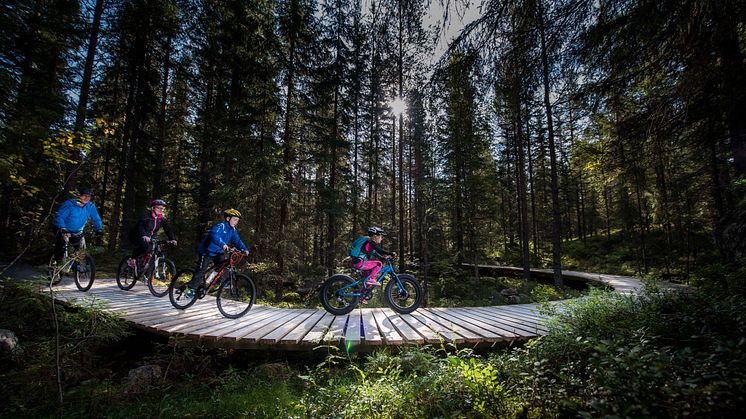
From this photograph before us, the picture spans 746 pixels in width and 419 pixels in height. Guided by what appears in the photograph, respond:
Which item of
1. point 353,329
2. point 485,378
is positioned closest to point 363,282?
point 353,329

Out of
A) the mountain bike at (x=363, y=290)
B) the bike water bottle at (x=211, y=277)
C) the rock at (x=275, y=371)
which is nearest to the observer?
the rock at (x=275, y=371)

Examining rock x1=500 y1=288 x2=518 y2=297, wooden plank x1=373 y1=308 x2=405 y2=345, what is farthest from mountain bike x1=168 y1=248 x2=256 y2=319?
rock x1=500 y1=288 x2=518 y2=297

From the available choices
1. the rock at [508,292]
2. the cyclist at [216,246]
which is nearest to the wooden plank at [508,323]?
the cyclist at [216,246]

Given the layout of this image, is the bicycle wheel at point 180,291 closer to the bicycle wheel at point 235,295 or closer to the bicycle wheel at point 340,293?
the bicycle wheel at point 235,295

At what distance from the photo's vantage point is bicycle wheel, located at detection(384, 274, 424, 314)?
20.1 feet

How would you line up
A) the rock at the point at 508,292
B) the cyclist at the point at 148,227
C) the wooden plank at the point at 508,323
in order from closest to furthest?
the wooden plank at the point at 508,323
the cyclist at the point at 148,227
the rock at the point at 508,292

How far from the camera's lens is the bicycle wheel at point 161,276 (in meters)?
7.27

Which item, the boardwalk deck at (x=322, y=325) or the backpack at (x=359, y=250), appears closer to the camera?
the boardwalk deck at (x=322, y=325)

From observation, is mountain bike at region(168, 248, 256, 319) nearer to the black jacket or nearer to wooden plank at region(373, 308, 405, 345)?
the black jacket

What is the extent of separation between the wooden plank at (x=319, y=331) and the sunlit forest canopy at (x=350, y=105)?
147 inches

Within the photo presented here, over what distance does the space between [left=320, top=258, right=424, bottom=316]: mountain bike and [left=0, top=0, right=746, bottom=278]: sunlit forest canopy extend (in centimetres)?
381

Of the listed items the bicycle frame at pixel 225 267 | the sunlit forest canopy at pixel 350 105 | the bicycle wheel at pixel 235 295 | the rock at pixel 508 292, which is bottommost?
the rock at pixel 508 292

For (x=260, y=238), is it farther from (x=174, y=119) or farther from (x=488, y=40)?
(x=174, y=119)

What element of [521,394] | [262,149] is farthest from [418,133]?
[521,394]
